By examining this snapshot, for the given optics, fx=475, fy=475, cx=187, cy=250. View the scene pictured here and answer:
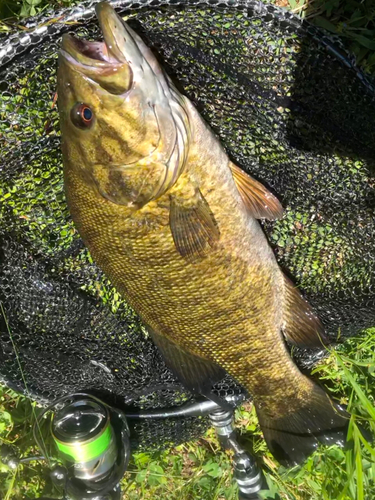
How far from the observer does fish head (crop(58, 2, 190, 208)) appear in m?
1.52

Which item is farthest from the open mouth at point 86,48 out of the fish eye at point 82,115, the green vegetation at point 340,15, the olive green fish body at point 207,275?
the green vegetation at point 340,15

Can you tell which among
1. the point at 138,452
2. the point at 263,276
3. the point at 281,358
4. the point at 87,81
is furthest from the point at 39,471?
the point at 87,81

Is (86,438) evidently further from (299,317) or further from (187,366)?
(299,317)

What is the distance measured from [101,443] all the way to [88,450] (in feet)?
0.21

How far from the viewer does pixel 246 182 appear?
1972mm

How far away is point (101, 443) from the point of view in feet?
7.07

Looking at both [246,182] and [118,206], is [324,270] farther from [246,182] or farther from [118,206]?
[118,206]

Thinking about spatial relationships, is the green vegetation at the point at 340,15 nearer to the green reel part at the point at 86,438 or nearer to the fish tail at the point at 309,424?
the fish tail at the point at 309,424

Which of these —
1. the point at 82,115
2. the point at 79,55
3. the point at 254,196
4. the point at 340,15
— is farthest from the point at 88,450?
the point at 340,15

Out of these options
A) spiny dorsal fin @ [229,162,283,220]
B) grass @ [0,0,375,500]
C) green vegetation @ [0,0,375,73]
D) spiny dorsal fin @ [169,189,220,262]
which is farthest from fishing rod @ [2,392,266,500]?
green vegetation @ [0,0,375,73]

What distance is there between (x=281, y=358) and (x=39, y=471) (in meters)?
1.69

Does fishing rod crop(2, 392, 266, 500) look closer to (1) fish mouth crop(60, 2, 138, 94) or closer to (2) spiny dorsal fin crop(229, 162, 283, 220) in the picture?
(2) spiny dorsal fin crop(229, 162, 283, 220)

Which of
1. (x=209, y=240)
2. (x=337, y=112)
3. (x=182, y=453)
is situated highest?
(x=337, y=112)

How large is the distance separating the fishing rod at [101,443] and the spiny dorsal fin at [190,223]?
94 cm
